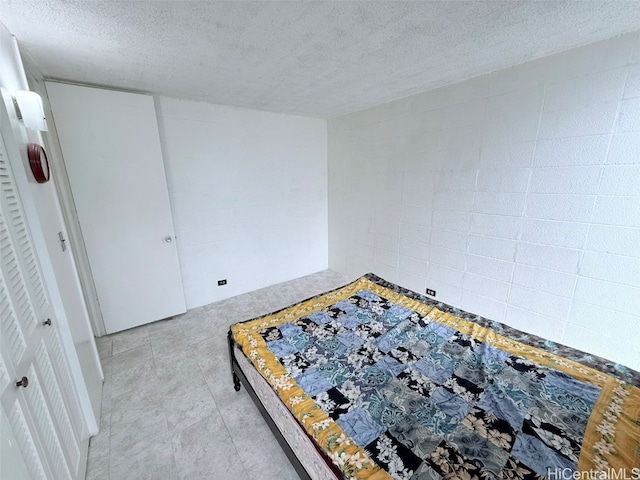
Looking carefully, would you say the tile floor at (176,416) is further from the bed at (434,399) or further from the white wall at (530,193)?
the white wall at (530,193)

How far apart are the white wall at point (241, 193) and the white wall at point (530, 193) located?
1.16 metres

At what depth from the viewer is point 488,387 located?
141 cm

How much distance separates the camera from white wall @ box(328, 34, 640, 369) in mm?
1789

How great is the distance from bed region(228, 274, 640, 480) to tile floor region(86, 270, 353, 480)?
0.20 m

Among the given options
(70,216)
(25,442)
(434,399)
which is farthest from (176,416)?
(70,216)

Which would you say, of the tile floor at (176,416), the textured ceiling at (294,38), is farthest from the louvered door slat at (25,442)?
the textured ceiling at (294,38)

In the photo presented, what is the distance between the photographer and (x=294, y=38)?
1618 millimetres

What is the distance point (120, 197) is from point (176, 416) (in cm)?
206

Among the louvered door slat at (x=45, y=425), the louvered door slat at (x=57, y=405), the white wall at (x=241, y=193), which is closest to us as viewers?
the louvered door slat at (x=45, y=425)

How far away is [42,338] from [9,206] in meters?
0.62

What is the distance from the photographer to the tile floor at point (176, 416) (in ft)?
4.82

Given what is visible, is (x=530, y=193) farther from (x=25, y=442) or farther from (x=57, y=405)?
(x=57, y=405)

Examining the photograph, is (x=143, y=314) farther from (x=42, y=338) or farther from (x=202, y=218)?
(x=42, y=338)

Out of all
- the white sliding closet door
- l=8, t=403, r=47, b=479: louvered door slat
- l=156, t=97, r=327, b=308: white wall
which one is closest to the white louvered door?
l=8, t=403, r=47, b=479: louvered door slat
